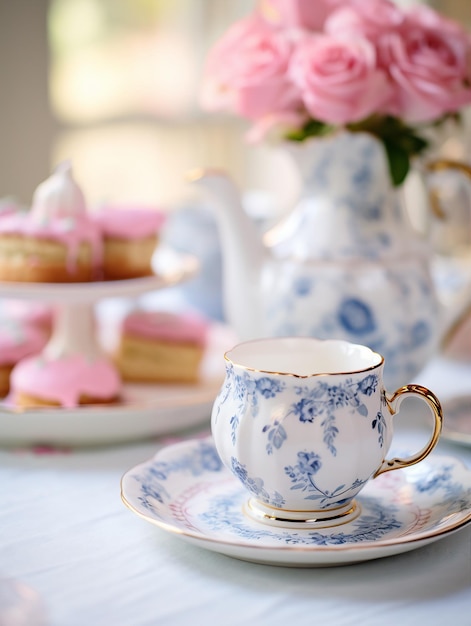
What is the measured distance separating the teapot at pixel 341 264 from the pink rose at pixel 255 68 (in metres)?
0.06

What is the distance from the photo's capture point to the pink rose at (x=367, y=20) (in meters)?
0.89

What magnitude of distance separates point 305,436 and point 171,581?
0.13m

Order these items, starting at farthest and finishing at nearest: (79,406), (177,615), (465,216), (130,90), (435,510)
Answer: (130,90) → (465,216) → (79,406) → (435,510) → (177,615)

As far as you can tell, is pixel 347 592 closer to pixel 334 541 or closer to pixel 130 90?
pixel 334 541

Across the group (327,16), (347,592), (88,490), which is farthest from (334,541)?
(327,16)

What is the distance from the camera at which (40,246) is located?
3.17 ft

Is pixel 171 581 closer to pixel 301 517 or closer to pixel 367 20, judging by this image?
pixel 301 517

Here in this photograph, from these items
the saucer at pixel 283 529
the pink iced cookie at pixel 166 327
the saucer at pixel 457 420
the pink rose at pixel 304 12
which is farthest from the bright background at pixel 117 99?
the saucer at pixel 283 529

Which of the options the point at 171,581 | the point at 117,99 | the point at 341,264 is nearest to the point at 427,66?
the point at 341,264

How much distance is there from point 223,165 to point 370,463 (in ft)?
11.0

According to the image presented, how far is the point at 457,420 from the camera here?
2.82 ft

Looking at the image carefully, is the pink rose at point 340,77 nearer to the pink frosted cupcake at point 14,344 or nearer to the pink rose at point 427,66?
the pink rose at point 427,66

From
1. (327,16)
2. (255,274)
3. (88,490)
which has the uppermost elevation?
(327,16)

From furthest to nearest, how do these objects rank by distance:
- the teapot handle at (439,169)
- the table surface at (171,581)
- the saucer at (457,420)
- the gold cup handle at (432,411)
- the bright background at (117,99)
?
the bright background at (117,99) < the teapot handle at (439,169) < the saucer at (457,420) < the gold cup handle at (432,411) < the table surface at (171,581)
